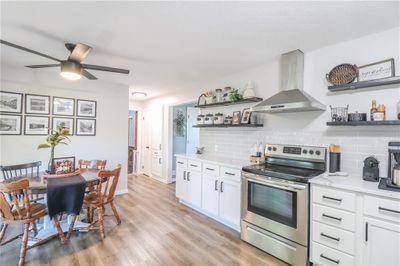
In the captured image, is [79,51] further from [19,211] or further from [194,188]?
[194,188]

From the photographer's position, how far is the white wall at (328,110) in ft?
6.95

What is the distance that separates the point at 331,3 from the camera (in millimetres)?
1717

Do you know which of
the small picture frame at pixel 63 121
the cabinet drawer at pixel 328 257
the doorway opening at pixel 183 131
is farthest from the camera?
the doorway opening at pixel 183 131

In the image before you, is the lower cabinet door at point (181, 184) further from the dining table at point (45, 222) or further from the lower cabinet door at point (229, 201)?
the dining table at point (45, 222)

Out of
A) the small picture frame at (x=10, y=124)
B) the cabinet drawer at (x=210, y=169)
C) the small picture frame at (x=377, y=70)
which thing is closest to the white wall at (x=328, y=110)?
the small picture frame at (x=377, y=70)

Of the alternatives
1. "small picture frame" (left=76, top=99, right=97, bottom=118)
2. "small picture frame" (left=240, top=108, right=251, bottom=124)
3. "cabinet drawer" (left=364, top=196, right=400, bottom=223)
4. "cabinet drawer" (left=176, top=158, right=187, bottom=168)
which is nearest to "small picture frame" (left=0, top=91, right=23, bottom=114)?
"small picture frame" (left=76, top=99, right=97, bottom=118)

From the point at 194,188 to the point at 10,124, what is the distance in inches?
124

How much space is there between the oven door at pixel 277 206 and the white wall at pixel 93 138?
9.81 feet

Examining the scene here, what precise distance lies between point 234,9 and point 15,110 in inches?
146

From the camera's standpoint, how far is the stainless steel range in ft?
6.94

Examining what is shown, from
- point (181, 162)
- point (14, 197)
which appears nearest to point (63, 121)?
point (14, 197)

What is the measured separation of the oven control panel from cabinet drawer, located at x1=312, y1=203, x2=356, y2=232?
71 centimetres

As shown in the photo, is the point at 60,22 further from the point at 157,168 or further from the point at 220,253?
the point at 157,168

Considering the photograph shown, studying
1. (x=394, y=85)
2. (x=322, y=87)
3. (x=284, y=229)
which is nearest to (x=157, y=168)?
(x=284, y=229)
